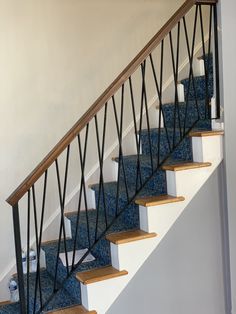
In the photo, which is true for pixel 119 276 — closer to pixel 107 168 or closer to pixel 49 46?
pixel 107 168

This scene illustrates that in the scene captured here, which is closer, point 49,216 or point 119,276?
point 119,276

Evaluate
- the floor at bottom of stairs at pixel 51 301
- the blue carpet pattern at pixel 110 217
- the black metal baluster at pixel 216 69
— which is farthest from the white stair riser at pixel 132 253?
the black metal baluster at pixel 216 69

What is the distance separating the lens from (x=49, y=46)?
11.5 feet

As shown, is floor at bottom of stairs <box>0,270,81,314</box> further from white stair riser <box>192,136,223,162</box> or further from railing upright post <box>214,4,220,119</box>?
railing upright post <box>214,4,220,119</box>

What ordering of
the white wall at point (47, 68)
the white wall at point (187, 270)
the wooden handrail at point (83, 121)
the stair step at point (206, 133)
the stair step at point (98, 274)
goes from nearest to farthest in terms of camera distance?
the wooden handrail at point (83, 121) < the stair step at point (98, 274) < the white wall at point (187, 270) < the stair step at point (206, 133) < the white wall at point (47, 68)

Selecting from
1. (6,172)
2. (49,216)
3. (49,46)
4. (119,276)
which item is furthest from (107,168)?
(119,276)

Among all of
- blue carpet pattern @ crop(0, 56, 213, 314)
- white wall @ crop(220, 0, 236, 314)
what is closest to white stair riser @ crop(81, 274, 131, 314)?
blue carpet pattern @ crop(0, 56, 213, 314)

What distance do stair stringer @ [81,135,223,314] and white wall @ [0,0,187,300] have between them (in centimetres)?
126

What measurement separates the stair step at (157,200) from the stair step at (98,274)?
452mm

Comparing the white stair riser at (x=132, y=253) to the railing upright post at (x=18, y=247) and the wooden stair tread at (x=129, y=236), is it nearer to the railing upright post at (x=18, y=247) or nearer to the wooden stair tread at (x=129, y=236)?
the wooden stair tread at (x=129, y=236)

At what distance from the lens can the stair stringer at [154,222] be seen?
8.10 ft

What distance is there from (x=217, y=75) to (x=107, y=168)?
4.87 feet

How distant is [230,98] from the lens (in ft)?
8.78

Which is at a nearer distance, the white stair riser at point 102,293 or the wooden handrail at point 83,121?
the wooden handrail at point 83,121
